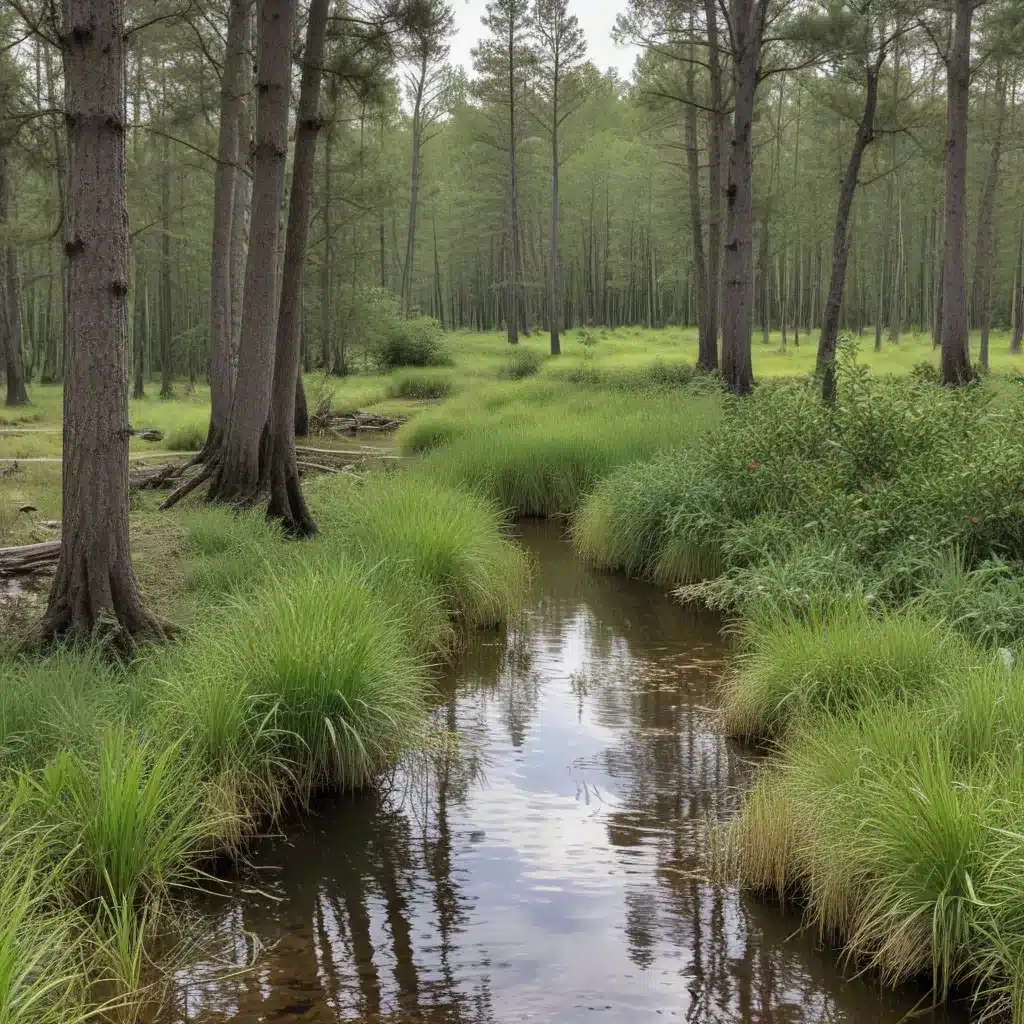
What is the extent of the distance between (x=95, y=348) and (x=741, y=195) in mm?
12261

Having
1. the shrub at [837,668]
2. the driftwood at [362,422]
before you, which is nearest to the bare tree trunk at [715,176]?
the driftwood at [362,422]

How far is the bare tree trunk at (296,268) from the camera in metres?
9.72

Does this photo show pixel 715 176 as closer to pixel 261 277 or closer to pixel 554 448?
pixel 554 448

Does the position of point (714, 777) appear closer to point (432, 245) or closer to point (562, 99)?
point (562, 99)

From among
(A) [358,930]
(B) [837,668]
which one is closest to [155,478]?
(B) [837,668]

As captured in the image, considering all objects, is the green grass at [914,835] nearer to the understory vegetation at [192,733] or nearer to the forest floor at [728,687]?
the forest floor at [728,687]

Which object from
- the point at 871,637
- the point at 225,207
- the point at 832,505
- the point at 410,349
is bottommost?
the point at 871,637

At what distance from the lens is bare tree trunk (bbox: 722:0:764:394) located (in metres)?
15.6

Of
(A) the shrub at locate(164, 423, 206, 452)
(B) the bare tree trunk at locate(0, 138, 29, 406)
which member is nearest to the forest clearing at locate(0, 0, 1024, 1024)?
(A) the shrub at locate(164, 423, 206, 452)

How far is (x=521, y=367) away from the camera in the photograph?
103 feet

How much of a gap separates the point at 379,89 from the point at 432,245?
5168 centimetres

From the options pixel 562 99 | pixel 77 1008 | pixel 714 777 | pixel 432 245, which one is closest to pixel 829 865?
pixel 714 777

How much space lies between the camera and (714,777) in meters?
5.61

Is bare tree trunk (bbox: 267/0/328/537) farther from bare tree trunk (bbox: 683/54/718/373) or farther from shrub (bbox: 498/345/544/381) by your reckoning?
shrub (bbox: 498/345/544/381)
